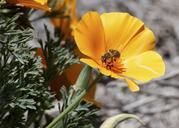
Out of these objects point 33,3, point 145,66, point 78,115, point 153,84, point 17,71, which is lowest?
point 153,84

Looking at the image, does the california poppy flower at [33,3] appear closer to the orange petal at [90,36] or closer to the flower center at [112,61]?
the orange petal at [90,36]

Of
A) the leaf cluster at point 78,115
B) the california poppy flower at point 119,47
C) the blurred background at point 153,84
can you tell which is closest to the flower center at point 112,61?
the california poppy flower at point 119,47

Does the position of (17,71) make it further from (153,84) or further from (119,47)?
(153,84)

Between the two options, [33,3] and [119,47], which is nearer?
[33,3]

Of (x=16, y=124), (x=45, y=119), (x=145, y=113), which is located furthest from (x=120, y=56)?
(x=145, y=113)

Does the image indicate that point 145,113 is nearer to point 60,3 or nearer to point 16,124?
point 60,3

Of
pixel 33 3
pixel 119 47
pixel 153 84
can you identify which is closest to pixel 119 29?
pixel 119 47
